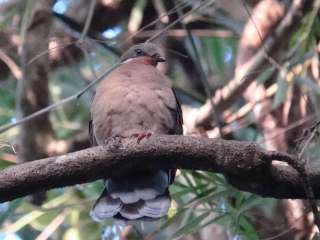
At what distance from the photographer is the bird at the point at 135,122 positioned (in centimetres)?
262

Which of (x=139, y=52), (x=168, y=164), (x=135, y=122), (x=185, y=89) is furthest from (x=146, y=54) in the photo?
(x=168, y=164)

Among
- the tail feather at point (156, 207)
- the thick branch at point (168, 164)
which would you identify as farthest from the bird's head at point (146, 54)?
the thick branch at point (168, 164)

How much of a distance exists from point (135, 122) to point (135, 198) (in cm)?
43

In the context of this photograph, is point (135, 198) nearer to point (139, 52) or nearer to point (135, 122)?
point (135, 122)

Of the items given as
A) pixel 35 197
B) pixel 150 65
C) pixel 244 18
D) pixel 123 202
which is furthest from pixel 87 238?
pixel 244 18

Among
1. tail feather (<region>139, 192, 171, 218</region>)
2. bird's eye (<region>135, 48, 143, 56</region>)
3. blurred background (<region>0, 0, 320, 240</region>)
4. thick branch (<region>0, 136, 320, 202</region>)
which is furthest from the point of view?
bird's eye (<region>135, 48, 143, 56</region>)

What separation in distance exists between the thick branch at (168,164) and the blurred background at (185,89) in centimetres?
67

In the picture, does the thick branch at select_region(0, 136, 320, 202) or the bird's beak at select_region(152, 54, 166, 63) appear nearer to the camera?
the thick branch at select_region(0, 136, 320, 202)

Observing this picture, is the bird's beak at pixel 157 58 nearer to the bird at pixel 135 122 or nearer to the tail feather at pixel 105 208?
the bird at pixel 135 122

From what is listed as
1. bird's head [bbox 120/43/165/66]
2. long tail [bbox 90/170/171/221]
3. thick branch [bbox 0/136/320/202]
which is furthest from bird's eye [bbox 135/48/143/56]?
thick branch [bbox 0/136/320/202]

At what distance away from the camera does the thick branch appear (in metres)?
2.20

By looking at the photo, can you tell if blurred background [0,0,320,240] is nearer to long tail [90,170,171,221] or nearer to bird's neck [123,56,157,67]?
bird's neck [123,56,157,67]

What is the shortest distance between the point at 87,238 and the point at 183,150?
1.70 metres

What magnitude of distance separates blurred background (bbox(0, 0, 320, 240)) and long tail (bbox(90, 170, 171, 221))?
1.00ft
